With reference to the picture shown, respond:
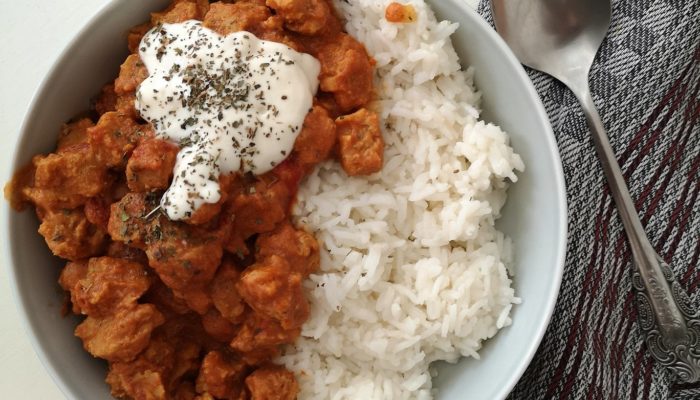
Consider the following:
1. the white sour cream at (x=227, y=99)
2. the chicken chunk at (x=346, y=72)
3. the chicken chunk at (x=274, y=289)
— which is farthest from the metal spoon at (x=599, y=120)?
the chicken chunk at (x=274, y=289)

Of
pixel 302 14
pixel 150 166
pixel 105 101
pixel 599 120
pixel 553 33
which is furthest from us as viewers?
pixel 553 33

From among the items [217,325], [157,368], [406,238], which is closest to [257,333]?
[217,325]

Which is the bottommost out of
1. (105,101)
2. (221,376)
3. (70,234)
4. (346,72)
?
(221,376)

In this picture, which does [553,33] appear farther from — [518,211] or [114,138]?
[114,138]

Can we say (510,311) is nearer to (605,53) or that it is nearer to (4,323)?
(605,53)

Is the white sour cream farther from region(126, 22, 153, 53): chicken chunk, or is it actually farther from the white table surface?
the white table surface

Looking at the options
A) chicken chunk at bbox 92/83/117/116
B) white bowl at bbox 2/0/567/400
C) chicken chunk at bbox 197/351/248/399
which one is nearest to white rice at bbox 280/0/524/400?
white bowl at bbox 2/0/567/400
